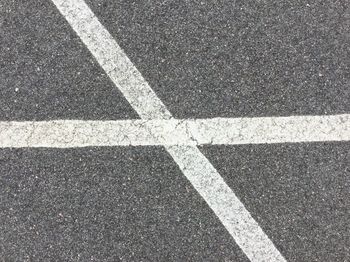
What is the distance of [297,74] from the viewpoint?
2408 millimetres

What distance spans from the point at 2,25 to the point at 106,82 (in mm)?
731

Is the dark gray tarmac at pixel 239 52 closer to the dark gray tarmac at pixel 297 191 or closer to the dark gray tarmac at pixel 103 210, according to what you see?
the dark gray tarmac at pixel 297 191

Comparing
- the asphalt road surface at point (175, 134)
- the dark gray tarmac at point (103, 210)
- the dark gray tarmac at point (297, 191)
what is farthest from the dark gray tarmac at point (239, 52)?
the dark gray tarmac at point (103, 210)

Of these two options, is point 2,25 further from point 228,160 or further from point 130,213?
point 228,160

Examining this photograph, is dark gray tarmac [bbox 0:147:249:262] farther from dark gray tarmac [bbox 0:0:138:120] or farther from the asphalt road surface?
dark gray tarmac [bbox 0:0:138:120]

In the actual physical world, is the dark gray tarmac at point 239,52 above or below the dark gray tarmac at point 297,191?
above

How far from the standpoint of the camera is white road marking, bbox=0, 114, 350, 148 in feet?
7.62

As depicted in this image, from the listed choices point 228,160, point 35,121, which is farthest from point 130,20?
point 228,160

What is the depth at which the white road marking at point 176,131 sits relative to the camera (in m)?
2.32

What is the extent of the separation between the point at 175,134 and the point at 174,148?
0.08 metres

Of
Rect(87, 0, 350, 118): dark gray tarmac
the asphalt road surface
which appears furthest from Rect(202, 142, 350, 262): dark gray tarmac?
Rect(87, 0, 350, 118): dark gray tarmac

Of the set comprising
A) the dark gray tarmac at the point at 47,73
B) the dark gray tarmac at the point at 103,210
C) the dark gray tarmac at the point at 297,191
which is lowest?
the dark gray tarmac at the point at 297,191

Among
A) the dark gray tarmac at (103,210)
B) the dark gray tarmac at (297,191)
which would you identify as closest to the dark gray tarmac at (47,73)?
the dark gray tarmac at (103,210)

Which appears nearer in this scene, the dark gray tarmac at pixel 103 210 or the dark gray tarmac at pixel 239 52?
the dark gray tarmac at pixel 103 210
